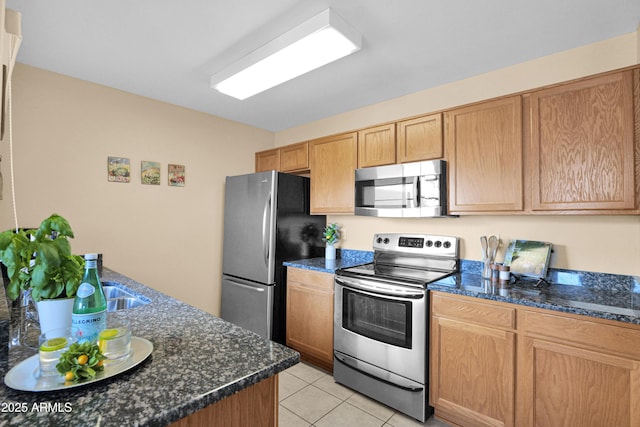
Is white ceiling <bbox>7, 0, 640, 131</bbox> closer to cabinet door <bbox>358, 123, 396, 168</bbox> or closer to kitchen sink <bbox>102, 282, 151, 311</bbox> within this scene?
cabinet door <bbox>358, 123, 396, 168</bbox>

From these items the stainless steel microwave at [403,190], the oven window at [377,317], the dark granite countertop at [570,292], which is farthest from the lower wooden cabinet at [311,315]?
the dark granite countertop at [570,292]

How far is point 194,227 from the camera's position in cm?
336

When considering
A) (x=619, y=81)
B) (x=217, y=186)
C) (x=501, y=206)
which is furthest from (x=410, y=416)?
(x=217, y=186)

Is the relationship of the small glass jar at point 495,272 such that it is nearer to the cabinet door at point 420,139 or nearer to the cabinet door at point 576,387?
the cabinet door at point 576,387

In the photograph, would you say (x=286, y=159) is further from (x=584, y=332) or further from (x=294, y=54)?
(x=584, y=332)

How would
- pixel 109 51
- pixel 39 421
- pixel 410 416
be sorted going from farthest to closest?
pixel 109 51 → pixel 410 416 → pixel 39 421

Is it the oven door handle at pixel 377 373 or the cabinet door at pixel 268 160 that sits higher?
the cabinet door at pixel 268 160

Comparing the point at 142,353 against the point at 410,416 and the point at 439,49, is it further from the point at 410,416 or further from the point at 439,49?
the point at 439,49

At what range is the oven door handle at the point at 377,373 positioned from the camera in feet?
6.69

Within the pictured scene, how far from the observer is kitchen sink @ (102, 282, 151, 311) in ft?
5.59

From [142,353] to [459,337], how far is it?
5.71ft

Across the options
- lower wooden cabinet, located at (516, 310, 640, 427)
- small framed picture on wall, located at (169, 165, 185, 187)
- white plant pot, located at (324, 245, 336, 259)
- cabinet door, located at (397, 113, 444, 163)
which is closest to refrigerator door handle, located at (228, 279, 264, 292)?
white plant pot, located at (324, 245, 336, 259)

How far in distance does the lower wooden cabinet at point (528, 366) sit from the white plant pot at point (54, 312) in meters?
1.86

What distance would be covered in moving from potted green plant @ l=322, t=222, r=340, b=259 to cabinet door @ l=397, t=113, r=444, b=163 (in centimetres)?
104
